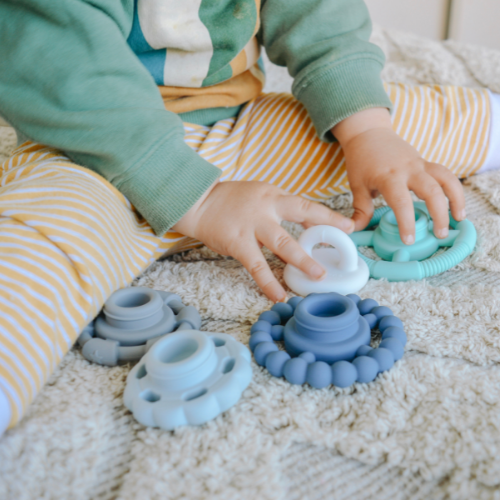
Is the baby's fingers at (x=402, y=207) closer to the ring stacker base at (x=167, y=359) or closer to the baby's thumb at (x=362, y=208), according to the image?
the baby's thumb at (x=362, y=208)

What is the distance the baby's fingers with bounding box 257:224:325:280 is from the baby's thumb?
0.15 metres

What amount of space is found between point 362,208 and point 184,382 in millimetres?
408

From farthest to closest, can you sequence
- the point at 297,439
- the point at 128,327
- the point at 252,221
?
the point at 252,221
the point at 128,327
the point at 297,439

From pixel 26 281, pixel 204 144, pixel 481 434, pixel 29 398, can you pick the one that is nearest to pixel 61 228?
pixel 26 281

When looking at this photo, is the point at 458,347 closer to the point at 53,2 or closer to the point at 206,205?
the point at 206,205

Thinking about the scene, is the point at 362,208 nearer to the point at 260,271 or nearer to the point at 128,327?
the point at 260,271

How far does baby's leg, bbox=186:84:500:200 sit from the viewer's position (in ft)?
2.59

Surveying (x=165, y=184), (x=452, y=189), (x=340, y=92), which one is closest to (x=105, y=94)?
(x=165, y=184)

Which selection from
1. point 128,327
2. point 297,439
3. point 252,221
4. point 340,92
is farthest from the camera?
point 340,92

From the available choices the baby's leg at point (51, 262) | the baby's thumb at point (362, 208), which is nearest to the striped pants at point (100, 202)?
the baby's leg at point (51, 262)

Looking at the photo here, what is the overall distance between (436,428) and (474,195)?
522 millimetres

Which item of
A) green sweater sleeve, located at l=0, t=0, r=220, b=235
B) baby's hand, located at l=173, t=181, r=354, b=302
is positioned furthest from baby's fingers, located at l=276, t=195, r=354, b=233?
green sweater sleeve, located at l=0, t=0, r=220, b=235

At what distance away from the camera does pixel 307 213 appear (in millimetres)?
635

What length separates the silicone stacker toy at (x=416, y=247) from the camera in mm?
593
